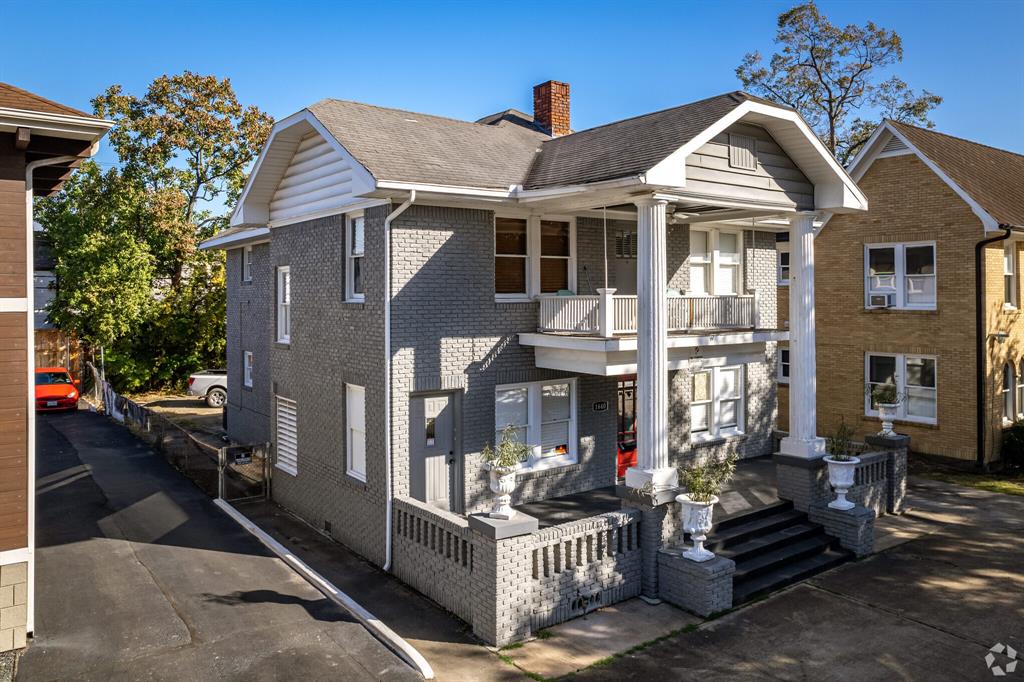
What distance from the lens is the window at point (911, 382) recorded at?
63.3 ft

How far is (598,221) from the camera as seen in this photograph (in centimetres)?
1407

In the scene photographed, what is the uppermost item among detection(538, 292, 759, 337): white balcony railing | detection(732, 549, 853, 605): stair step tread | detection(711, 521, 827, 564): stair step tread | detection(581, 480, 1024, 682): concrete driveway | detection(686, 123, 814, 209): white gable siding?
detection(686, 123, 814, 209): white gable siding

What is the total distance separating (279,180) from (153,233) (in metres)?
22.3

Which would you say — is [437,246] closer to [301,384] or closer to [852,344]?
[301,384]

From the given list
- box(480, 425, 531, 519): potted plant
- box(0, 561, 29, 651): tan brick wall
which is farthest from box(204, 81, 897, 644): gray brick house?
box(0, 561, 29, 651): tan brick wall

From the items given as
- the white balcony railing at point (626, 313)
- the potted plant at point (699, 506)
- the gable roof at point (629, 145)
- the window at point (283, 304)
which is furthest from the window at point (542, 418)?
the window at point (283, 304)

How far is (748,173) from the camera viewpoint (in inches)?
478

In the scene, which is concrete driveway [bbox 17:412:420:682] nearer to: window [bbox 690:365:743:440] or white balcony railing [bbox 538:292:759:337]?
white balcony railing [bbox 538:292:759:337]

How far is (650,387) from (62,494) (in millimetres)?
13084

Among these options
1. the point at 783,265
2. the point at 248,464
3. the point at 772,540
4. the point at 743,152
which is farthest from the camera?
the point at 783,265

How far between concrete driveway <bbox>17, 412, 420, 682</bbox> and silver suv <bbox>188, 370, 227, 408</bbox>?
1304cm

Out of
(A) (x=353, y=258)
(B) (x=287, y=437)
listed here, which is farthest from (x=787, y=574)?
(B) (x=287, y=437)

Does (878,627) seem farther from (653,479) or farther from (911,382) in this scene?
(911,382)

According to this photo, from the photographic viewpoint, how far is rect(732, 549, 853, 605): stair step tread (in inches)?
413
